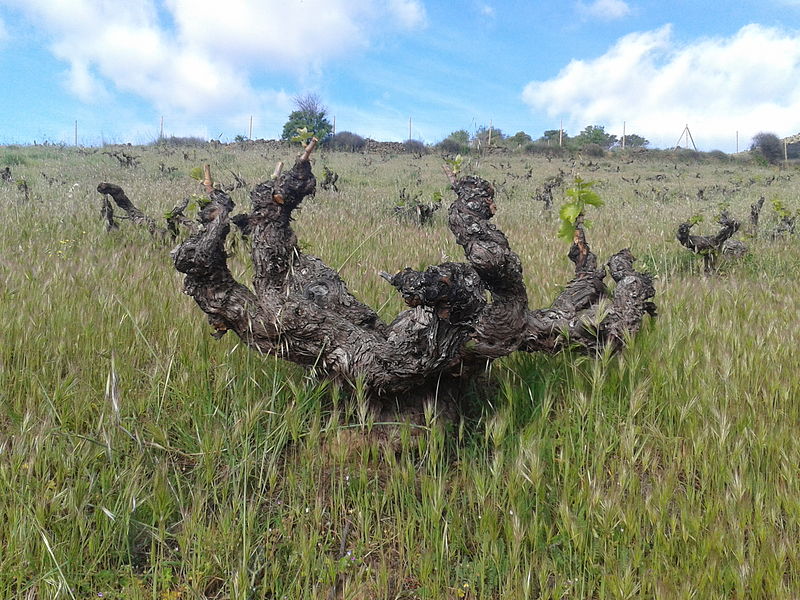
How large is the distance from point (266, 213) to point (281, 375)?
83 centimetres

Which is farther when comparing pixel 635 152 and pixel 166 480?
pixel 635 152

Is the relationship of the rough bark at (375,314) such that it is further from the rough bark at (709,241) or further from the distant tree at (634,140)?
the distant tree at (634,140)

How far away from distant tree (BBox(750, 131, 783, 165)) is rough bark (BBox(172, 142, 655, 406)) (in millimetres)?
50745

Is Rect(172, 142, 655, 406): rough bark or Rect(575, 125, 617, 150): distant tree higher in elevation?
Rect(575, 125, 617, 150): distant tree

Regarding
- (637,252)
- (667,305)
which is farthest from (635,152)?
(667,305)

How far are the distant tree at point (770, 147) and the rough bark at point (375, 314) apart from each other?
166ft

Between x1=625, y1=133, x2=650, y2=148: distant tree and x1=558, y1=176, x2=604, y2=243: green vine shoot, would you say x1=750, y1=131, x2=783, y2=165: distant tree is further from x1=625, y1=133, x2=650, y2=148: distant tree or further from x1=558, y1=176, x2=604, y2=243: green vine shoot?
x1=558, y1=176, x2=604, y2=243: green vine shoot

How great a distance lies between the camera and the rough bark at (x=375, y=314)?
2.26m

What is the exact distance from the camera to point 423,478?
204 centimetres

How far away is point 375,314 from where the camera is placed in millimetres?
2697

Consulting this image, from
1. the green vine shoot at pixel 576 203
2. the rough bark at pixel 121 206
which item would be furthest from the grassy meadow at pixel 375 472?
the rough bark at pixel 121 206

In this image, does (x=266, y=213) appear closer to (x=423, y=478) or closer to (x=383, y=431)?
(x=383, y=431)

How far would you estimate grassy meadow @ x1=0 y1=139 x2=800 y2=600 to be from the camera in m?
1.76

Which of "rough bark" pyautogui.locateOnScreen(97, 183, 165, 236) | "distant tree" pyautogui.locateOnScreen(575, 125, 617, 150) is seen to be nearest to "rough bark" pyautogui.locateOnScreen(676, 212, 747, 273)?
"rough bark" pyautogui.locateOnScreen(97, 183, 165, 236)
